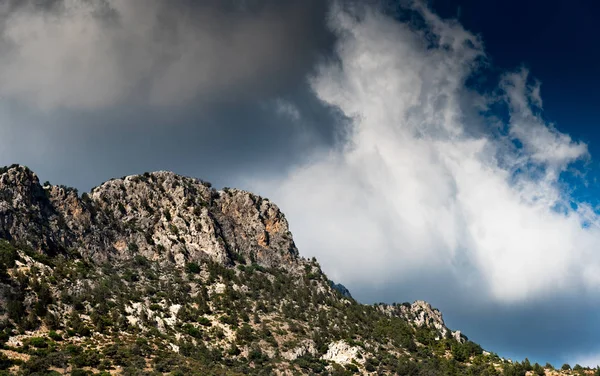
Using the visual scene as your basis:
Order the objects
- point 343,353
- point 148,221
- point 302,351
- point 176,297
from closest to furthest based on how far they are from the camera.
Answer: point 302,351 < point 343,353 < point 176,297 < point 148,221

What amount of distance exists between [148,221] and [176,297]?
130ft

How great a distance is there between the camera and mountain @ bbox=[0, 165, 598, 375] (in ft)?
286

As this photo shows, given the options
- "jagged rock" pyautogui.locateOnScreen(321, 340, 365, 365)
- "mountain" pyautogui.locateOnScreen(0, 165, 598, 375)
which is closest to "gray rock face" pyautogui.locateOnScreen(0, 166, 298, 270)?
"mountain" pyautogui.locateOnScreen(0, 165, 598, 375)

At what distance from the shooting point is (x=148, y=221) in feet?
510

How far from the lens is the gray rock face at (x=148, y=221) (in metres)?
127

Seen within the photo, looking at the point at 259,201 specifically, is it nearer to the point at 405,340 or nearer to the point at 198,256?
the point at 198,256

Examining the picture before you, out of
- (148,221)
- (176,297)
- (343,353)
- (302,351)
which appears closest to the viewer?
(302,351)

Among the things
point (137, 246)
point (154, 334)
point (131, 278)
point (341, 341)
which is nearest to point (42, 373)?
point (154, 334)

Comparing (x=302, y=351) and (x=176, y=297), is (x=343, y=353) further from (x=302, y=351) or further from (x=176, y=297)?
(x=176, y=297)

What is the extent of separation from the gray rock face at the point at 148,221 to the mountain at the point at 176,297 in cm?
40

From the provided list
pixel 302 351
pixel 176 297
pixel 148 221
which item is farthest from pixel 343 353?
pixel 148 221

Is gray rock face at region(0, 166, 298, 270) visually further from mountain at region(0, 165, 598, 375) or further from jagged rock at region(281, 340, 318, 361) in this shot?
jagged rock at region(281, 340, 318, 361)

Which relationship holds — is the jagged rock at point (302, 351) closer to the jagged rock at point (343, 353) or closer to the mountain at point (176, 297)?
the mountain at point (176, 297)

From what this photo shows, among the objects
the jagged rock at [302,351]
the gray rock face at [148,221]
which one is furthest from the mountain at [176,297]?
the gray rock face at [148,221]
